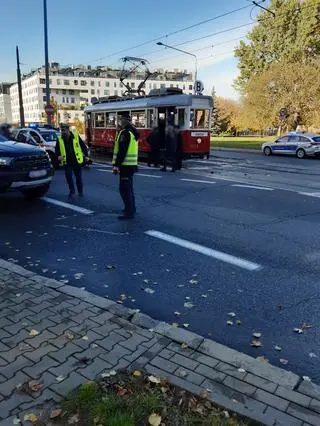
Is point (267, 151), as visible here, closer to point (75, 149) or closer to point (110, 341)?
point (75, 149)

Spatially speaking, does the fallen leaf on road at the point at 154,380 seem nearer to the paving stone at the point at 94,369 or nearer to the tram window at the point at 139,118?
the paving stone at the point at 94,369

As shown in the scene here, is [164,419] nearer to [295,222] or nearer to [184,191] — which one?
[295,222]

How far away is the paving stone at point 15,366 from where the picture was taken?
294cm

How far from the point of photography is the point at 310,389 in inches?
113

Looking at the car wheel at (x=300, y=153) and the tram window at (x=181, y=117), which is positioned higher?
the tram window at (x=181, y=117)

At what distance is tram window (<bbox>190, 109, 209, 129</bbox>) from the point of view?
61.5 ft

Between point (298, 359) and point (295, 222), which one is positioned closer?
point (298, 359)

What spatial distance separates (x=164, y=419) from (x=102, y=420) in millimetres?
374

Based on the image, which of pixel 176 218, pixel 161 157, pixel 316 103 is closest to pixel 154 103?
pixel 161 157

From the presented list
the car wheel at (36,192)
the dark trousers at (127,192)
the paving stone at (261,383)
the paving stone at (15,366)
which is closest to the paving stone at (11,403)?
the paving stone at (15,366)

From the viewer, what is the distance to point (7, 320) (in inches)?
146

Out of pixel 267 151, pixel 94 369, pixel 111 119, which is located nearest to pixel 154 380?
pixel 94 369

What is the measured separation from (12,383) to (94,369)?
0.56 metres

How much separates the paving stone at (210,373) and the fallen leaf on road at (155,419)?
21.9 inches
